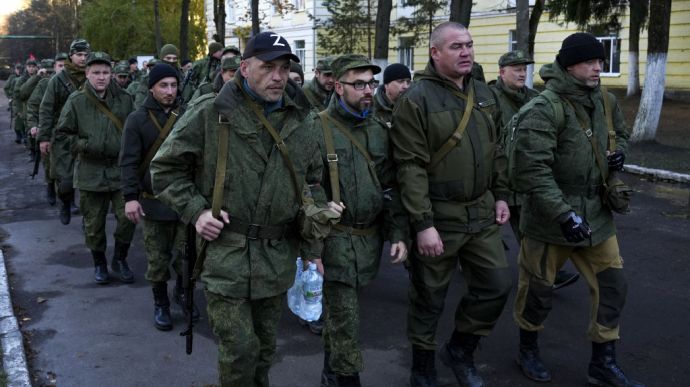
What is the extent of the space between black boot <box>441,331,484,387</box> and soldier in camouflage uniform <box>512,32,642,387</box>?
43cm

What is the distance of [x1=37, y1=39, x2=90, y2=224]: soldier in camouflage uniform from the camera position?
8.10 m

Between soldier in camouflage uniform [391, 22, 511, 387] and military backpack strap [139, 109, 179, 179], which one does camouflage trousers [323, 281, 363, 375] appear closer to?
soldier in camouflage uniform [391, 22, 511, 387]

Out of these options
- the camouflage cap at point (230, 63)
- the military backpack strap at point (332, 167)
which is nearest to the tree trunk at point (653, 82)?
the camouflage cap at point (230, 63)

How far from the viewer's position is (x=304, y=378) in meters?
4.91

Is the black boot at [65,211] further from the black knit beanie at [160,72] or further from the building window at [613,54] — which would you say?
the building window at [613,54]

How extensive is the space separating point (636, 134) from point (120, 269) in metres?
12.0

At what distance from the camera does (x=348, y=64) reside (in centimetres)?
452

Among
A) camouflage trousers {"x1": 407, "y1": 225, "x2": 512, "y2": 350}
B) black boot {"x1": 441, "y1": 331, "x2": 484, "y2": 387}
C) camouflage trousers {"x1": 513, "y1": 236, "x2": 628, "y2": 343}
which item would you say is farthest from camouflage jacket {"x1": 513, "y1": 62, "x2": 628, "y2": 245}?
black boot {"x1": 441, "y1": 331, "x2": 484, "y2": 387}

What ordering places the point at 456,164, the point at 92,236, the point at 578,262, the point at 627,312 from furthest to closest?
the point at 92,236, the point at 627,312, the point at 578,262, the point at 456,164

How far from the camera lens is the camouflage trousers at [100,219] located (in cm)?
711

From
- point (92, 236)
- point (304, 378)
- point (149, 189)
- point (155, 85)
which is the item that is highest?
point (155, 85)

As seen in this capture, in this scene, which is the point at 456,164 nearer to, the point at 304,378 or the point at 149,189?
the point at 304,378

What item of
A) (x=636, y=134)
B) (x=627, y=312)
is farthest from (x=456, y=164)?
(x=636, y=134)

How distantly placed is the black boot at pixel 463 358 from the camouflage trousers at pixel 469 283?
8 cm
